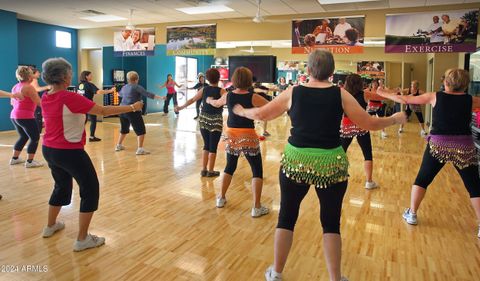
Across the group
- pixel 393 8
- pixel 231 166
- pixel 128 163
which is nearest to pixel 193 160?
pixel 128 163

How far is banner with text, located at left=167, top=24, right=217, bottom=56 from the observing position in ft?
30.9

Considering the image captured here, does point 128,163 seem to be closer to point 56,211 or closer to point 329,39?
point 56,211

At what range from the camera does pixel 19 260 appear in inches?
113

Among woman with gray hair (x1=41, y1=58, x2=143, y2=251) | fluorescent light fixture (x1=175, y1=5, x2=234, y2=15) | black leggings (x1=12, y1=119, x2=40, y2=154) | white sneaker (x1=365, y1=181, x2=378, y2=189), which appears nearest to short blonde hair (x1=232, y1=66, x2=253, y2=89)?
woman with gray hair (x1=41, y1=58, x2=143, y2=251)

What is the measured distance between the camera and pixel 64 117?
2779 millimetres

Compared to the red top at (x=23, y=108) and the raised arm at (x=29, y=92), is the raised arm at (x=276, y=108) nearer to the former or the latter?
the raised arm at (x=29, y=92)

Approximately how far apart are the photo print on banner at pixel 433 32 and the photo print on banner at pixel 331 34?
1.99ft

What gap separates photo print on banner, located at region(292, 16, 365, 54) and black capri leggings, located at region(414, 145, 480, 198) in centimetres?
463

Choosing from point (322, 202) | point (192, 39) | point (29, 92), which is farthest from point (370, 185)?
point (192, 39)

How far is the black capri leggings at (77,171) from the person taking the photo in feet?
9.31

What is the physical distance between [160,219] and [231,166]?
85 cm

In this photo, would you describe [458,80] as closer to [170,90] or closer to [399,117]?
[399,117]

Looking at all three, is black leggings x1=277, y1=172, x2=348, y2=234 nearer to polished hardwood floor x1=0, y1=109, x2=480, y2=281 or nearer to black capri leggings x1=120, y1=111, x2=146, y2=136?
polished hardwood floor x1=0, y1=109, x2=480, y2=281

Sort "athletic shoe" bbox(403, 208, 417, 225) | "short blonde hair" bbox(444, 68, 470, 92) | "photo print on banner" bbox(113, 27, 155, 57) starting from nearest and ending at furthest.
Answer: "short blonde hair" bbox(444, 68, 470, 92) → "athletic shoe" bbox(403, 208, 417, 225) → "photo print on banner" bbox(113, 27, 155, 57)
